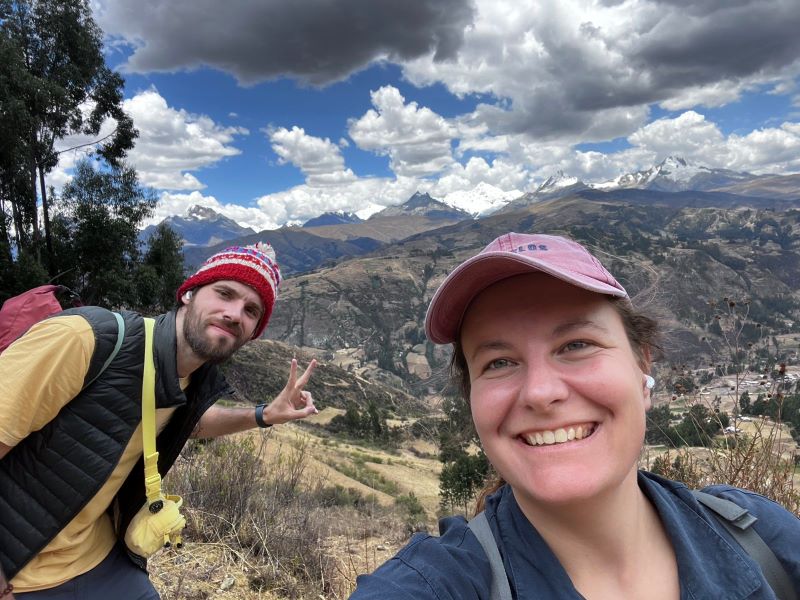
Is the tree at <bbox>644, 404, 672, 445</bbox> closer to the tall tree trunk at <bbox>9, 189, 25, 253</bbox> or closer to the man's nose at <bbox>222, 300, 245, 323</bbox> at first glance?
the man's nose at <bbox>222, 300, 245, 323</bbox>

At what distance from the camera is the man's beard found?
244 centimetres

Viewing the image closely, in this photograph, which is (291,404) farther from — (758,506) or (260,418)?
(758,506)

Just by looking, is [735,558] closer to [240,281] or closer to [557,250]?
[557,250]

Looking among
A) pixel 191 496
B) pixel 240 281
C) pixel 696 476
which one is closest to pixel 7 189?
pixel 191 496

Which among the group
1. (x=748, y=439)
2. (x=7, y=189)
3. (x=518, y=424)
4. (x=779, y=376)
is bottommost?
A: (x=748, y=439)

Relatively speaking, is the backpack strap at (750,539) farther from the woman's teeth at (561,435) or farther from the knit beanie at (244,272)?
the knit beanie at (244,272)

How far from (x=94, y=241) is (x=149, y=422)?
72.4 ft

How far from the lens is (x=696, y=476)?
3.38 metres

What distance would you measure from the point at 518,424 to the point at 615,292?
0.42 m

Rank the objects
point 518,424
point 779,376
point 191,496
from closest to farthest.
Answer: point 518,424 < point 779,376 < point 191,496

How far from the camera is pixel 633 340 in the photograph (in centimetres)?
142

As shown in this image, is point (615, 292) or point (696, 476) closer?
point (615, 292)

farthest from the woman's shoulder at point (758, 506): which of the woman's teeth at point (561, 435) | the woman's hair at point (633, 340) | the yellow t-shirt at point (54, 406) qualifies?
the yellow t-shirt at point (54, 406)

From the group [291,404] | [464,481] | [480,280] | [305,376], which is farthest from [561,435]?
[464,481]
